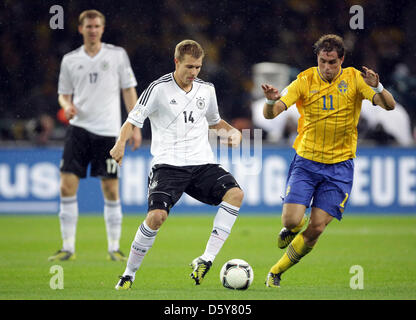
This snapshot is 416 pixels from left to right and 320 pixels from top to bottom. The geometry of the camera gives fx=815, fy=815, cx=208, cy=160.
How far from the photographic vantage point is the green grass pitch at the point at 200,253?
21.4 feet

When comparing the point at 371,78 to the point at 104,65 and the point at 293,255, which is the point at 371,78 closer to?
the point at 293,255

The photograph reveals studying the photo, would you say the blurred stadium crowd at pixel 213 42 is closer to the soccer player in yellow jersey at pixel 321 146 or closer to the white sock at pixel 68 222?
the white sock at pixel 68 222

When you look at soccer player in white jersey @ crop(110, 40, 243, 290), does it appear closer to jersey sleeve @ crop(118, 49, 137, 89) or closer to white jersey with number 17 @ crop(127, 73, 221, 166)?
white jersey with number 17 @ crop(127, 73, 221, 166)

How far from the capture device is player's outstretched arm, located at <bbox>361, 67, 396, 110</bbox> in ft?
21.8

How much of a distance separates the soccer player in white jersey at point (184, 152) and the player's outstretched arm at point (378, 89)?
1235 mm

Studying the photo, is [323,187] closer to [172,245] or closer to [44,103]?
[172,245]

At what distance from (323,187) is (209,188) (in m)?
1.00

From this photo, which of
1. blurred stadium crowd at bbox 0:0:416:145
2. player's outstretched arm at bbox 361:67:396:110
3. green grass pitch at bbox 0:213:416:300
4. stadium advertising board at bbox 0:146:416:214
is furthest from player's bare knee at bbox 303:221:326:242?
blurred stadium crowd at bbox 0:0:416:145

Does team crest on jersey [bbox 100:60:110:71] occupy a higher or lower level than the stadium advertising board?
higher

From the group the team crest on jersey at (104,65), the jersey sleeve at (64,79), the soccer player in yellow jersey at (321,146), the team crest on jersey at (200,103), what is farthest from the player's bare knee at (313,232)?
the jersey sleeve at (64,79)

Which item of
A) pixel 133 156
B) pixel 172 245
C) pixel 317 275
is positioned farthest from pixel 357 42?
pixel 317 275

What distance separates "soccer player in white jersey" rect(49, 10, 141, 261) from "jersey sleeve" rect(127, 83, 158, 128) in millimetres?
2220

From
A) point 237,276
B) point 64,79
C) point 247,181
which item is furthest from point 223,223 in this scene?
point 247,181

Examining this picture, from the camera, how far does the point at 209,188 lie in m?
6.97
